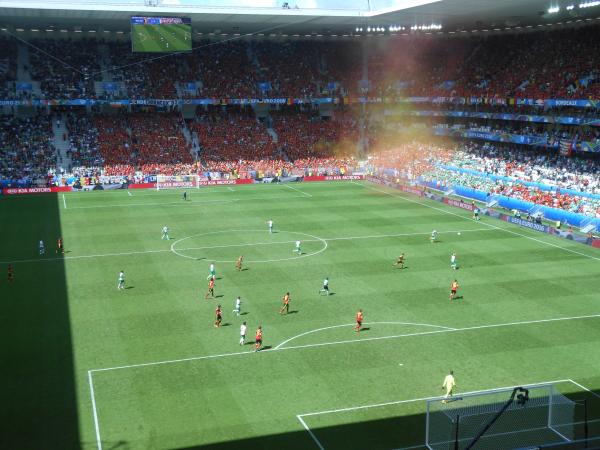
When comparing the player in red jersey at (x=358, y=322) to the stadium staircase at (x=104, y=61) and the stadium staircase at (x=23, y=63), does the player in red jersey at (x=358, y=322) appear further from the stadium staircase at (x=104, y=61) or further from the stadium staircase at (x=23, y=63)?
the stadium staircase at (x=23, y=63)

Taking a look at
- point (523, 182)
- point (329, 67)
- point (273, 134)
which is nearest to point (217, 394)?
point (523, 182)

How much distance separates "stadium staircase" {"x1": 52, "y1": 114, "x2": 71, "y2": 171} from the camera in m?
71.4

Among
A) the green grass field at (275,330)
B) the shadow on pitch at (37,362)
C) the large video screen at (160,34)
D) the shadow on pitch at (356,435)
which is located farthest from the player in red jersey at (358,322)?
the large video screen at (160,34)

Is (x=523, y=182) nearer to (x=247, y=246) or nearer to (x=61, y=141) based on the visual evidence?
(x=247, y=246)

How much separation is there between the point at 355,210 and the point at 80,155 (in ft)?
108

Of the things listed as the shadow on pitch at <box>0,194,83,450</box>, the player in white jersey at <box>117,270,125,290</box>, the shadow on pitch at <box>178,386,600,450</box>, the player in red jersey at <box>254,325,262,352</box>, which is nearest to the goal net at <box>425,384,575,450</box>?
the shadow on pitch at <box>178,386,600,450</box>

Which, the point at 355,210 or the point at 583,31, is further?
the point at 583,31

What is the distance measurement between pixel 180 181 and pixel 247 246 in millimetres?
29213

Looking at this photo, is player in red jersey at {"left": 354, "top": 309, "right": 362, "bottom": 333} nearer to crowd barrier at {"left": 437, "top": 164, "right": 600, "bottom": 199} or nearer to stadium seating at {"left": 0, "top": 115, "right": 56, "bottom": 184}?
crowd barrier at {"left": 437, "top": 164, "right": 600, "bottom": 199}

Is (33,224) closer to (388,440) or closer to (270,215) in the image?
(270,215)

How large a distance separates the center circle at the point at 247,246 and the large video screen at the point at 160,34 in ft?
92.9

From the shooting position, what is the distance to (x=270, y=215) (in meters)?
55.7

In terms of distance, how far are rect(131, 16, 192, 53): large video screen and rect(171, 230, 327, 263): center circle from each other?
28.3 metres

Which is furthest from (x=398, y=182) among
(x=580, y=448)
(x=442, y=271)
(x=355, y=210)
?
(x=580, y=448)
